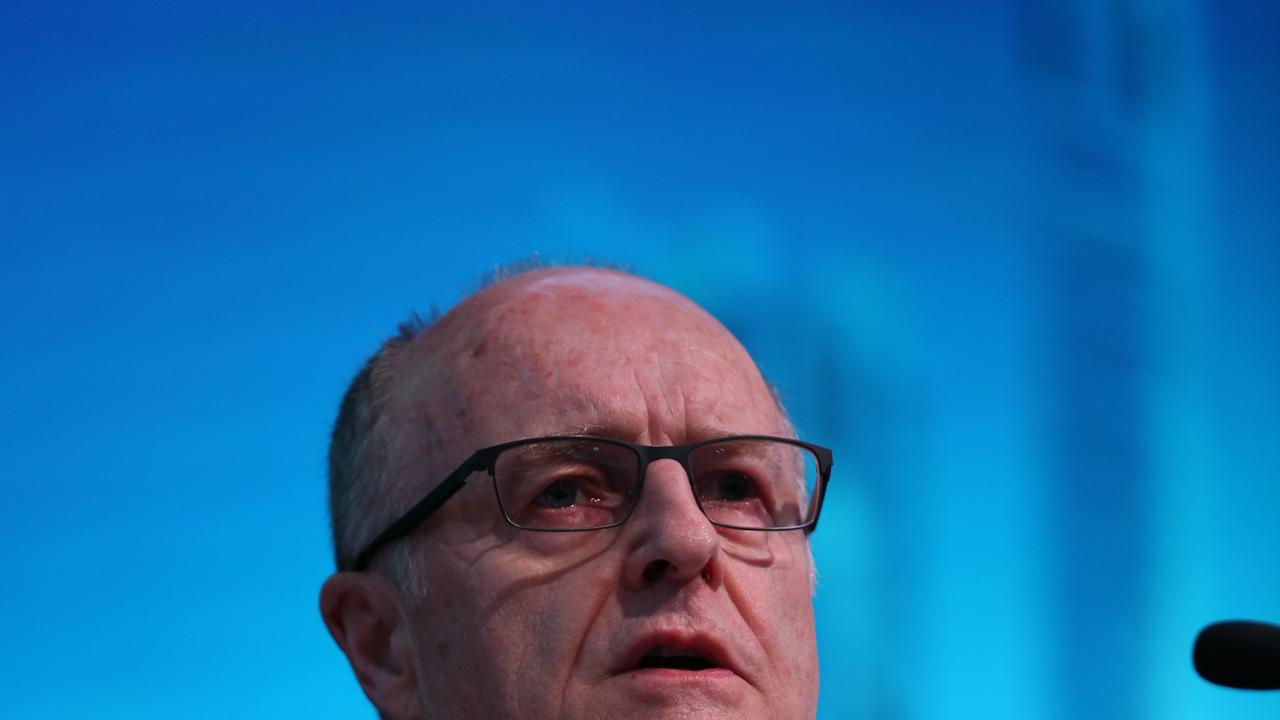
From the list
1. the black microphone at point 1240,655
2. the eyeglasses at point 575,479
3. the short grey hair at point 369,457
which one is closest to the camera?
the black microphone at point 1240,655

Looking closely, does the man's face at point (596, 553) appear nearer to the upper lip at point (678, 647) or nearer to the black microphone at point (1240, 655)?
the upper lip at point (678, 647)

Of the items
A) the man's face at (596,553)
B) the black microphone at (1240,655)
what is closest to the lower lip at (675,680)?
the man's face at (596,553)

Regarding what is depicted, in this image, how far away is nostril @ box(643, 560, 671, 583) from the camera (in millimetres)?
1364

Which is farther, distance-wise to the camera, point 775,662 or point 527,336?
point 527,336

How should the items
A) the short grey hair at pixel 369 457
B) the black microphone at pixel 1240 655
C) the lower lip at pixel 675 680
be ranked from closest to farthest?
the black microphone at pixel 1240 655, the lower lip at pixel 675 680, the short grey hair at pixel 369 457

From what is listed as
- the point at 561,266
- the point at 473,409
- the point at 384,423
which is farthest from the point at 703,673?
the point at 561,266

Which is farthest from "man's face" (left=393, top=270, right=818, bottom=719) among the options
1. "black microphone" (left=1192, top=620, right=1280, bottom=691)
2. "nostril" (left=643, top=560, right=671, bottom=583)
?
"black microphone" (left=1192, top=620, right=1280, bottom=691)

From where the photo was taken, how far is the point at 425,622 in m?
1.46

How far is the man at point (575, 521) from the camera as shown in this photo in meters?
1.34

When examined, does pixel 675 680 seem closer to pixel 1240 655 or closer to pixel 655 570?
pixel 655 570

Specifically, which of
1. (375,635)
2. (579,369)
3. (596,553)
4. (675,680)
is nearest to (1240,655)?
(675,680)

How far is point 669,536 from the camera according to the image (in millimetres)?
1333

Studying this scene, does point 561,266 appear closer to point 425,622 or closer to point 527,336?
point 527,336

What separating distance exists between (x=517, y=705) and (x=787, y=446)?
511 millimetres
